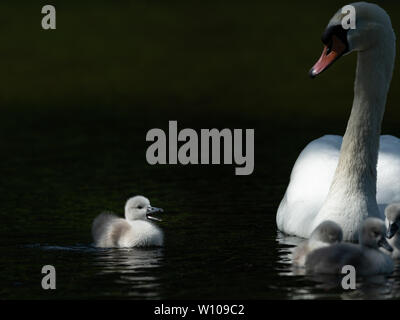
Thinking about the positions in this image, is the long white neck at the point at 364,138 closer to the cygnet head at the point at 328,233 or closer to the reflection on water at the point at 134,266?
the cygnet head at the point at 328,233

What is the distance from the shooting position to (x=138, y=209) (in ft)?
35.9

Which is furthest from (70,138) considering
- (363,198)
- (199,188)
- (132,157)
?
(363,198)

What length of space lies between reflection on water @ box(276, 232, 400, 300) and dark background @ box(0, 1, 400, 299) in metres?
0.10

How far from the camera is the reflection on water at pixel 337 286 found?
8539 millimetres

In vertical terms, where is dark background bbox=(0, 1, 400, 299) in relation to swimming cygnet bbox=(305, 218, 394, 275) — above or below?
above

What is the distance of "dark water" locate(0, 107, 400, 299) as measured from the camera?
891cm

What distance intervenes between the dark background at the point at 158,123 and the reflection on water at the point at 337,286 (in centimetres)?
10

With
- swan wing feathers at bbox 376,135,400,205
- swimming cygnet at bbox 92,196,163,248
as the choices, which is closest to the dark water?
swimming cygnet at bbox 92,196,163,248

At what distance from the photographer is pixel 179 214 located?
12156 millimetres

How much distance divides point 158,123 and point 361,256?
→ 10949 millimetres

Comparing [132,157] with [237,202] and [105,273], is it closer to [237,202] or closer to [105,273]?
[237,202]

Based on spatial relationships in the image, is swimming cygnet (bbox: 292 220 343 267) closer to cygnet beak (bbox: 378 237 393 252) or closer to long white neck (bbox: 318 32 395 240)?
cygnet beak (bbox: 378 237 393 252)

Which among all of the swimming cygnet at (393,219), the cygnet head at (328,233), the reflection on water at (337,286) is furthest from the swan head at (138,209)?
the swimming cygnet at (393,219)

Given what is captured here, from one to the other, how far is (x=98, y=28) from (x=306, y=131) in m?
15.7
